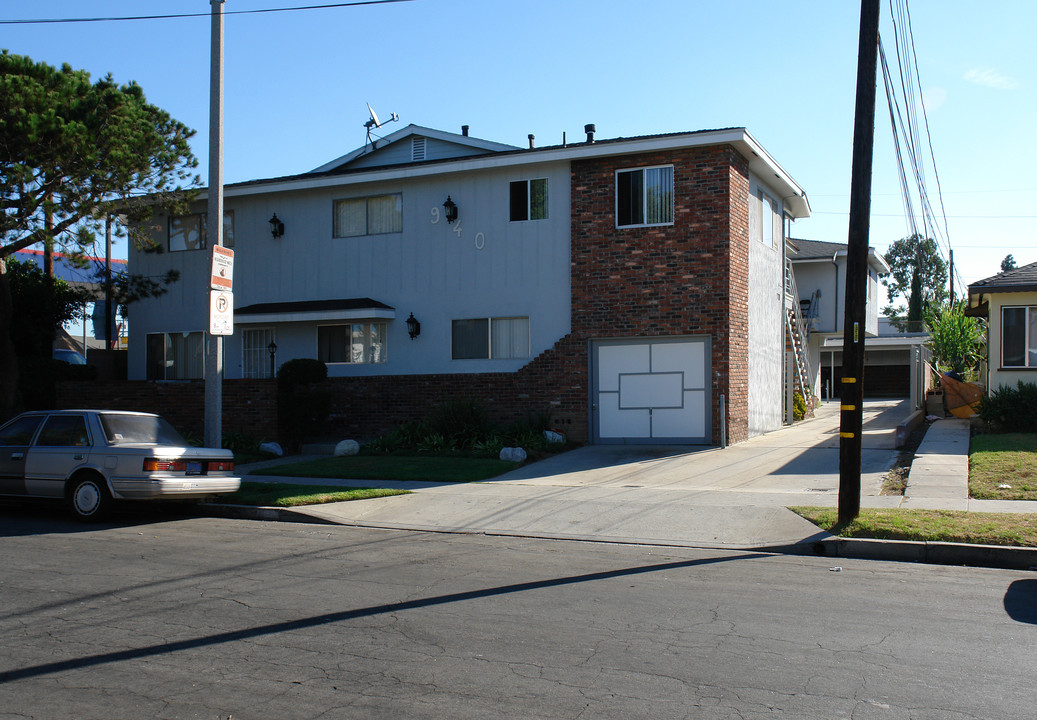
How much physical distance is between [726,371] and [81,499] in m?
11.8

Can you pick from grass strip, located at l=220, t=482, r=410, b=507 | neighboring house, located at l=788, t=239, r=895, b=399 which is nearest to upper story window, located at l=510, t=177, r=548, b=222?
grass strip, located at l=220, t=482, r=410, b=507

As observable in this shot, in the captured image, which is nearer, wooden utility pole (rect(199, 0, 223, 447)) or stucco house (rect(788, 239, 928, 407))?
wooden utility pole (rect(199, 0, 223, 447))

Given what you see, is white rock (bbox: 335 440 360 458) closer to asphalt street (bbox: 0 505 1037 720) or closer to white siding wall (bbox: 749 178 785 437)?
white siding wall (bbox: 749 178 785 437)

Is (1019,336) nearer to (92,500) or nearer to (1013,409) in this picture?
(1013,409)

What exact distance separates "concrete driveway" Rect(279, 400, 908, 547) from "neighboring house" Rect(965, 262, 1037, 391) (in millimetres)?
4205

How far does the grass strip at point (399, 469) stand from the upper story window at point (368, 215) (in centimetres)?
640

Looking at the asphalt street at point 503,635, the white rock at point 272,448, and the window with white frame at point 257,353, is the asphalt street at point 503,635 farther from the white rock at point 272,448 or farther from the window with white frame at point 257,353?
the window with white frame at point 257,353

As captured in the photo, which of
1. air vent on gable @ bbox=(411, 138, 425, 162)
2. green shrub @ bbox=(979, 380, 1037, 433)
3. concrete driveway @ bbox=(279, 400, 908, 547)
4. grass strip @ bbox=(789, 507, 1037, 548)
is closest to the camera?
grass strip @ bbox=(789, 507, 1037, 548)

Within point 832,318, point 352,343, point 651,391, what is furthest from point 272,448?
point 832,318

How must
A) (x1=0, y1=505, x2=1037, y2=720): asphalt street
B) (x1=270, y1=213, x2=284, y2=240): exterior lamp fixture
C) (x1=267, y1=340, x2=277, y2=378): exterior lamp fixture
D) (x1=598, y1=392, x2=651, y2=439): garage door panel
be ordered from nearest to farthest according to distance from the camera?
(x1=0, y1=505, x2=1037, y2=720): asphalt street < (x1=598, y1=392, x2=651, y2=439): garage door panel < (x1=267, y1=340, x2=277, y2=378): exterior lamp fixture < (x1=270, y1=213, x2=284, y2=240): exterior lamp fixture

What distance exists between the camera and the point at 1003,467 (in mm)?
13375

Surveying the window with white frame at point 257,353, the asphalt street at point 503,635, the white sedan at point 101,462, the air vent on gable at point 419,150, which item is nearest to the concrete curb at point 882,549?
the asphalt street at point 503,635

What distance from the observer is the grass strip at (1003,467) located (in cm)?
1186

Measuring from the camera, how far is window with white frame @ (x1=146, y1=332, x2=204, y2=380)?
23172 mm
